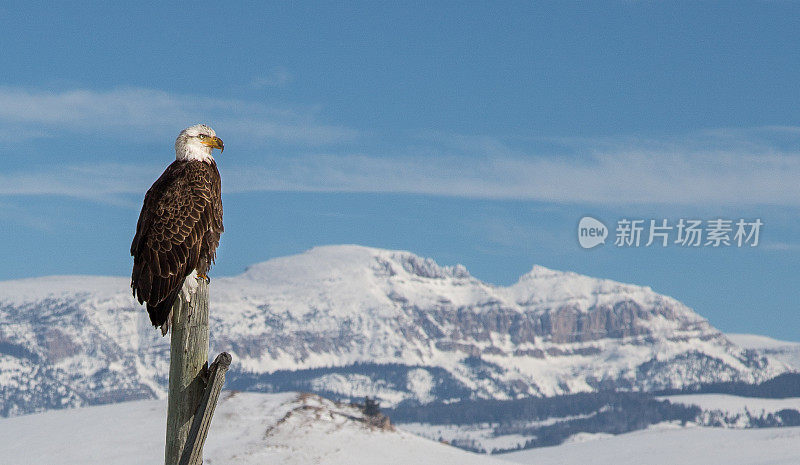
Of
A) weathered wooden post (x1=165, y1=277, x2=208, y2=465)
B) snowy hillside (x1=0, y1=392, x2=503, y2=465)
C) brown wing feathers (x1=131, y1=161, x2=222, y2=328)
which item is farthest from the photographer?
snowy hillside (x1=0, y1=392, x2=503, y2=465)

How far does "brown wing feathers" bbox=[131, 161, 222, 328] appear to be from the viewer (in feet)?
53.7

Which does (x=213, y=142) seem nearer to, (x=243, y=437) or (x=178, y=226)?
(x=178, y=226)

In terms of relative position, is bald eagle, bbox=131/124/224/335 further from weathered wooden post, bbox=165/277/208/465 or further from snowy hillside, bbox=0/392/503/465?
snowy hillside, bbox=0/392/503/465

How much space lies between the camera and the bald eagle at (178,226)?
16391 millimetres

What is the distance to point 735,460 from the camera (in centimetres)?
17550

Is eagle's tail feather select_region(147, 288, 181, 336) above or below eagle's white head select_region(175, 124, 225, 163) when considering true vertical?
below

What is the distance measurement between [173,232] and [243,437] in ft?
231

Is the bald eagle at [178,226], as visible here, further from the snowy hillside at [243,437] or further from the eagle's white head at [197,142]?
the snowy hillside at [243,437]

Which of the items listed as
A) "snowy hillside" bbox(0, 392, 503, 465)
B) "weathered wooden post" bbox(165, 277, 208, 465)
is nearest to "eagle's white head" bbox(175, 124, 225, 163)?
"weathered wooden post" bbox(165, 277, 208, 465)

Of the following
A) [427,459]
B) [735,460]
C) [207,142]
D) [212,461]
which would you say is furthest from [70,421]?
[735,460]

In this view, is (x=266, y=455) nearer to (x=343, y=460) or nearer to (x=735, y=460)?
(x=343, y=460)

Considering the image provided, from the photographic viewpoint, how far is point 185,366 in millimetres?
16172

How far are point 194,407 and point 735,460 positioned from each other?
171237 mm

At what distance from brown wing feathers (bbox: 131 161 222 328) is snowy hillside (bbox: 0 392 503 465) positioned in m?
64.2
